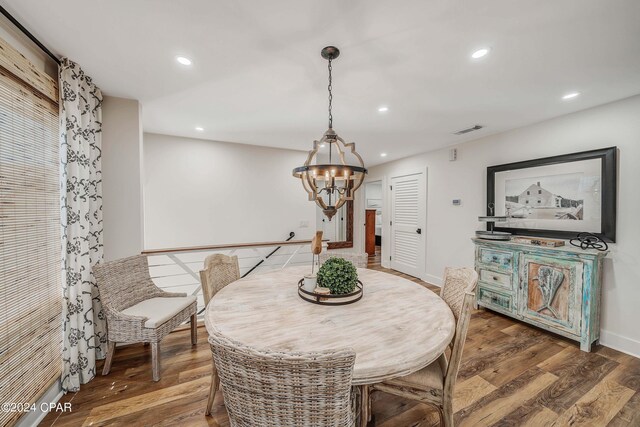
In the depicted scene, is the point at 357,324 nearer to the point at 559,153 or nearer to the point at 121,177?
the point at 121,177

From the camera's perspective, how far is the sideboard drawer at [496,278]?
9.83ft

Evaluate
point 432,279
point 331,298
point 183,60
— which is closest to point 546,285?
point 432,279

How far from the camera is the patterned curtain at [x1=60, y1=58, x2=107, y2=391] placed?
1.85 meters

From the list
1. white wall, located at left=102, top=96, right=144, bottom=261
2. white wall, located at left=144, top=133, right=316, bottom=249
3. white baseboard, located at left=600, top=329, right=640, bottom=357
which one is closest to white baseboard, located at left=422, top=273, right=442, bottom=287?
white baseboard, located at left=600, top=329, right=640, bottom=357

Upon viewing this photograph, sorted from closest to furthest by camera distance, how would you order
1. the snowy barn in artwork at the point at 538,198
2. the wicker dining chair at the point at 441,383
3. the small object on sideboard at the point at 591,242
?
the wicker dining chair at the point at 441,383 → the small object on sideboard at the point at 591,242 → the snowy barn in artwork at the point at 538,198

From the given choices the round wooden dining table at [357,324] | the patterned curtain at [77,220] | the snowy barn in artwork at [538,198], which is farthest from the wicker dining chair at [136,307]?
the snowy barn in artwork at [538,198]

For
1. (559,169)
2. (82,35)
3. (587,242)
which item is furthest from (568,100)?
(82,35)

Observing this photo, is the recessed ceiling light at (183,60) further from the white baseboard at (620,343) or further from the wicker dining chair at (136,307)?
the white baseboard at (620,343)

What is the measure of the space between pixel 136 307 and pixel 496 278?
3.96 m

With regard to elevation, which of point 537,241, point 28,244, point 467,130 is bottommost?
point 537,241

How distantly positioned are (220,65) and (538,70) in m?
2.44

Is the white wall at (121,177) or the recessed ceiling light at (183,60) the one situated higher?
the recessed ceiling light at (183,60)

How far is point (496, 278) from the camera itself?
3109 mm

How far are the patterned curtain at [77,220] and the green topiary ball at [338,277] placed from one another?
190cm
